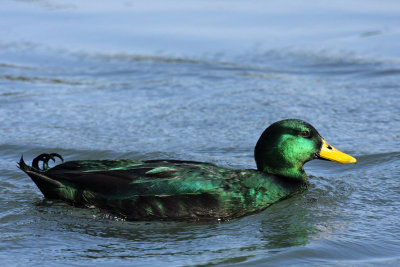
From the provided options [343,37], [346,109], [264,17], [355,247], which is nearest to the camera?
[355,247]

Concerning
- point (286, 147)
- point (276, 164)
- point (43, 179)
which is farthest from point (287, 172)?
point (43, 179)

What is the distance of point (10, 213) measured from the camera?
22.6 feet

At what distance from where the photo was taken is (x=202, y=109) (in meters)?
10.4

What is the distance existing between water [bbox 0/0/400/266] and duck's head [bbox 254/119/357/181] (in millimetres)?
328

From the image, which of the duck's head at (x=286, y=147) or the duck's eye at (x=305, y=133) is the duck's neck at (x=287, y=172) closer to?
the duck's head at (x=286, y=147)

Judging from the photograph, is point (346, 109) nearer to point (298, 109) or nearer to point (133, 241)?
point (298, 109)

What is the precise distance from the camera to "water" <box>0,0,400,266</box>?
6.15 m

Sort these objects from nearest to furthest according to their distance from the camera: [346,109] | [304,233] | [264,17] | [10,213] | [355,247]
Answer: [355,247]
[304,233]
[10,213]
[346,109]
[264,17]

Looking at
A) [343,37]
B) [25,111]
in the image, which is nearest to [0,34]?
[25,111]

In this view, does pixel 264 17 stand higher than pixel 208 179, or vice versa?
pixel 264 17

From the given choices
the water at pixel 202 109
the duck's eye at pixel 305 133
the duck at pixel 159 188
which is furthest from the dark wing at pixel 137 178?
the duck's eye at pixel 305 133

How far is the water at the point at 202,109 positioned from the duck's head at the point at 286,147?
33 cm

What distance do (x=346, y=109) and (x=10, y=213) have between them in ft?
16.9

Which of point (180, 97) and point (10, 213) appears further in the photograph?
point (180, 97)
